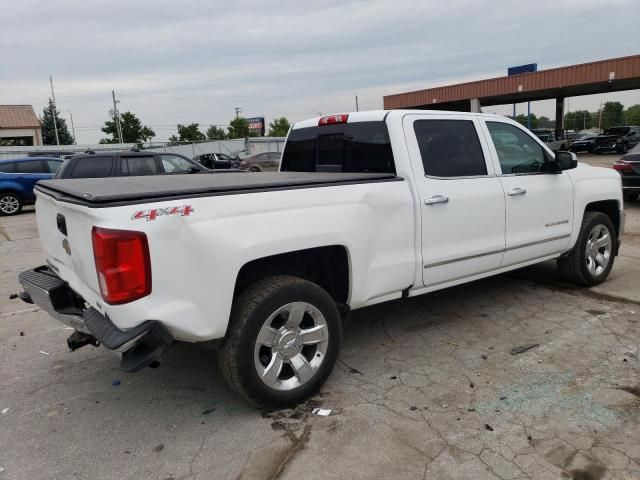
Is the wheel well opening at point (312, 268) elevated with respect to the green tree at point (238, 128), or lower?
lower

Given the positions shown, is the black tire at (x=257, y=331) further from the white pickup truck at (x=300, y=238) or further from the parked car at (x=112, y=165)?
the parked car at (x=112, y=165)

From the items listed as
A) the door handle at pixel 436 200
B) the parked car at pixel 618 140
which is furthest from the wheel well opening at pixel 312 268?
the parked car at pixel 618 140

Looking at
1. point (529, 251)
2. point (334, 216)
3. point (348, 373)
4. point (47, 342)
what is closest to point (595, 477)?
point (348, 373)

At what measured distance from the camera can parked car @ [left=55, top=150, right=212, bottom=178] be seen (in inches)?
422

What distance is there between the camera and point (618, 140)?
1195 inches

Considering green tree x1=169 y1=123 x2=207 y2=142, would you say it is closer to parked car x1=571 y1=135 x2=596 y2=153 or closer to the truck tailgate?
parked car x1=571 y1=135 x2=596 y2=153

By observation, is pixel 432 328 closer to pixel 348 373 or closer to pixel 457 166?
pixel 348 373

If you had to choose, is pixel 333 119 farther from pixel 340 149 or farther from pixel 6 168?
pixel 6 168

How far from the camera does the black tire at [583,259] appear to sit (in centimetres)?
540

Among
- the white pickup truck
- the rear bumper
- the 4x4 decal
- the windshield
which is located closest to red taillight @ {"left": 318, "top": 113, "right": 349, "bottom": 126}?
the white pickup truck

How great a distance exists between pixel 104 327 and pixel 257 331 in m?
0.86

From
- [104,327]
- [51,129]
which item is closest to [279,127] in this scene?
[51,129]

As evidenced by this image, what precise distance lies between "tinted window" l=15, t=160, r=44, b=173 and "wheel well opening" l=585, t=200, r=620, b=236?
15.3 meters

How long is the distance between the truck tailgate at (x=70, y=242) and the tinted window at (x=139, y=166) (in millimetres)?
7678
